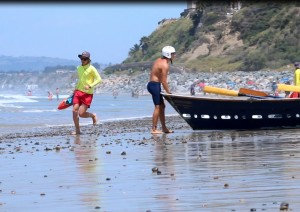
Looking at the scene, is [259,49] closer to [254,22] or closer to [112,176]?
[254,22]

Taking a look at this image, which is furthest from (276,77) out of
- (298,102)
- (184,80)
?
(298,102)

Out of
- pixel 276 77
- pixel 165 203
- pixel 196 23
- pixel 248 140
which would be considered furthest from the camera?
pixel 196 23

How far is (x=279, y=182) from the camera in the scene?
357 inches

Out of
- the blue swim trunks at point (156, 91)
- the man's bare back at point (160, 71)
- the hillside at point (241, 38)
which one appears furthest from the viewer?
the hillside at point (241, 38)

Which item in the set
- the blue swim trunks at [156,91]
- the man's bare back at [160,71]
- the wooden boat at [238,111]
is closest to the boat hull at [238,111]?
the wooden boat at [238,111]

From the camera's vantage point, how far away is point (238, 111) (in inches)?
690

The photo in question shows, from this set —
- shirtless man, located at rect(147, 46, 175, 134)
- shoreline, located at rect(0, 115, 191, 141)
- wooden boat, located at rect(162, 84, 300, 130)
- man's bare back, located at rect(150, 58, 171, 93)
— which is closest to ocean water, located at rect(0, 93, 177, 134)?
shoreline, located at rect(0, 115, 191, 141)

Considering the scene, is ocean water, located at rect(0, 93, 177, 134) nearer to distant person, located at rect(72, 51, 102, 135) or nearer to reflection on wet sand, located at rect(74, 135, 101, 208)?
distant person, located at rect(72, 51, 102, 135)

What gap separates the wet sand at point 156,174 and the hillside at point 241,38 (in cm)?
7067

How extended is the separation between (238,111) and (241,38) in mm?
85589

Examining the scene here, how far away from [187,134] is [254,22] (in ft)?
282

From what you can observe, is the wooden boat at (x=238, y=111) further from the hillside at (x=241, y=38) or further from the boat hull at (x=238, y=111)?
the hillside at (x=241, y=38)

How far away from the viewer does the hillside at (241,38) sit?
90.7m

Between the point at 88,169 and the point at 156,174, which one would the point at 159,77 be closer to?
the point at 88,169
